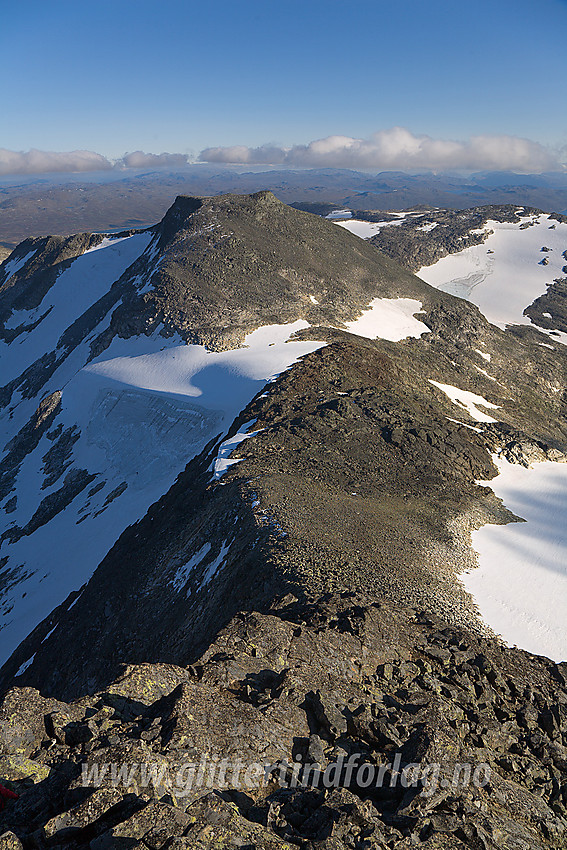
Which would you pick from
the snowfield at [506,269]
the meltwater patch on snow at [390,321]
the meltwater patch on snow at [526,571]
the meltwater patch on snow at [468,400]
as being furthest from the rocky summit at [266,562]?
the snowfield at [506,269]

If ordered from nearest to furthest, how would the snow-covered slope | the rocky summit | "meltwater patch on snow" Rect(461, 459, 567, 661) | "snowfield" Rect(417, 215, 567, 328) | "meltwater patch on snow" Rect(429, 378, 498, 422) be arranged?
1. the rocky summit
2. "meltwater patch on snow" Rect(461, 459, 567, 661)
3. the snow-covered slope
4. "meltwater patch on snow" Rect(429, 378, 498, 422)
5. "snowfield" Rect(417, 215, 567, 328)

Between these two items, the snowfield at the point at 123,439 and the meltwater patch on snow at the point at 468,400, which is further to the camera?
the meltwater patch on snow at the point at 468,400

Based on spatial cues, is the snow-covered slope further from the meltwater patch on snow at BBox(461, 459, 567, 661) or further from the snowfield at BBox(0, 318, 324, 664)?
the meltwater patch on snow at BBox(461, 459, 567, 661)

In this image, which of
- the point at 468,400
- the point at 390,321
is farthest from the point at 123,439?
the point at 390,321

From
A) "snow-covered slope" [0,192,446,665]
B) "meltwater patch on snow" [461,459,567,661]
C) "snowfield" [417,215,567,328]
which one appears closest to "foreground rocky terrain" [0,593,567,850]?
"meltwater patch on snow" [461,459,567,661]

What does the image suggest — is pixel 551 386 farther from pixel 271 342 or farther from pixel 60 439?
pixel 60 439

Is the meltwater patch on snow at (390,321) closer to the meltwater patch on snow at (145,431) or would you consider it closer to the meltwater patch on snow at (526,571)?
the meltwater patch on snow at (145,431)

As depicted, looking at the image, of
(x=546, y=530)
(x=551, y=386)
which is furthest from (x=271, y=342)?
(x=551, y=386)
